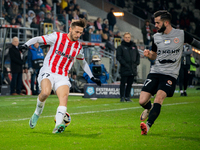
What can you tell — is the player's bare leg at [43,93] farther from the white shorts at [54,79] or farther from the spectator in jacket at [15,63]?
the spectator in jacket at [15,63]

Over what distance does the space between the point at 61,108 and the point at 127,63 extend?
23.1ft

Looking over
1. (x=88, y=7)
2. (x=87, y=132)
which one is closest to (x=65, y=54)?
(x=87, y=132)

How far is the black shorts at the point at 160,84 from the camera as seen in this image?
6418 millimetres

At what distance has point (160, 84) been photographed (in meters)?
6.48

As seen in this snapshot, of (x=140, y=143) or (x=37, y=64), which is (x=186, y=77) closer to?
(x=37, y=64)

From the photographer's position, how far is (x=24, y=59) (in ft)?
53.4

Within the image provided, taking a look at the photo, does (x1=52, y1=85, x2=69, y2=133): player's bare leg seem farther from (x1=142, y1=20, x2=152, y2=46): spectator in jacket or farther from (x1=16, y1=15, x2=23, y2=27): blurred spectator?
(x1=142, y1=20, x2=152, y2=46): spectator in jacket

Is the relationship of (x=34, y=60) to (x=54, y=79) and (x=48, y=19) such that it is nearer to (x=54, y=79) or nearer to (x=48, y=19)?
(x=48, y=19)

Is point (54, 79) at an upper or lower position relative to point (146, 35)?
lower

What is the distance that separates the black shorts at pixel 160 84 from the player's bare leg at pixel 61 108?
1349 mm

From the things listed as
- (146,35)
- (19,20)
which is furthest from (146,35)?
(19,20)

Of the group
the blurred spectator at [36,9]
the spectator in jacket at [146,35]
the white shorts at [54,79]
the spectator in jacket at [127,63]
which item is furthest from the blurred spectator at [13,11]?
the white shorts at [54,79]

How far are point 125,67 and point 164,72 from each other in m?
6.36

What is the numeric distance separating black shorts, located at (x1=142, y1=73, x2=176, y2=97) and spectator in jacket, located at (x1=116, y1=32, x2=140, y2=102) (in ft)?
20.3
